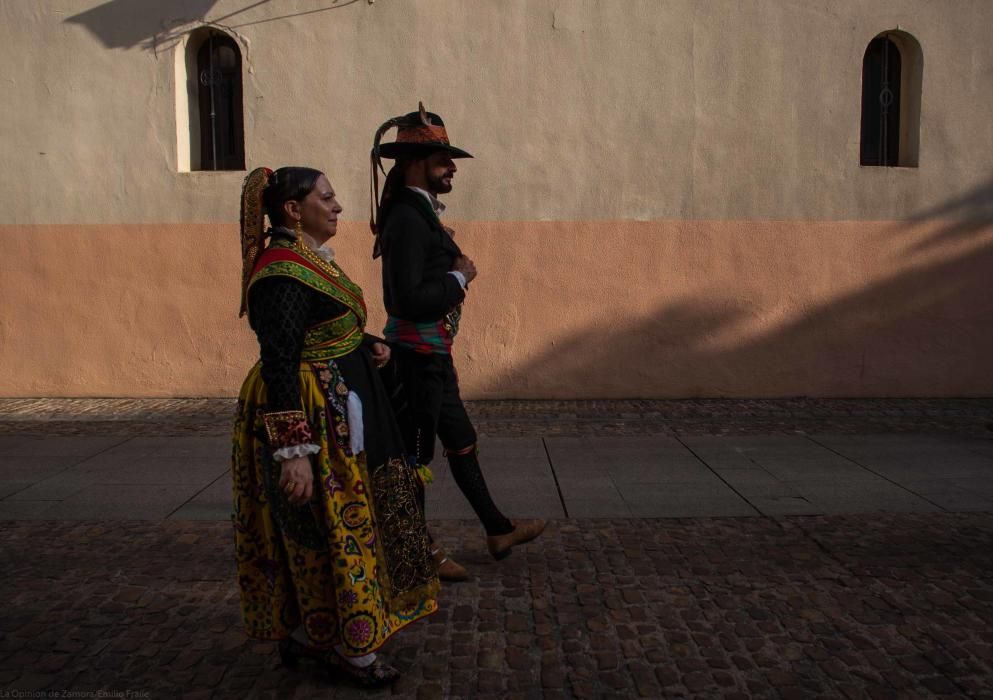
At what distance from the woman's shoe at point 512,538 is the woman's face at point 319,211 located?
180 centimetres

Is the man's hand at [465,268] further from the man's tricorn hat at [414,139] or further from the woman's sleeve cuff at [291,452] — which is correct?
the woman's sleeve cuff at [291,452]

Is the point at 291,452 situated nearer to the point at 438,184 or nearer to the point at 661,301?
the point at 438,184

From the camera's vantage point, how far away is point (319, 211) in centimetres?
283

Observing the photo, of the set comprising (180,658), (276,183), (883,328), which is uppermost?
(276,183)

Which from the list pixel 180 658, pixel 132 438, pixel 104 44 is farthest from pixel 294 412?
pixel 104 44

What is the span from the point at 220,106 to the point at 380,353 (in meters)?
6.45

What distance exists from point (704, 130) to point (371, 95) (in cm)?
324

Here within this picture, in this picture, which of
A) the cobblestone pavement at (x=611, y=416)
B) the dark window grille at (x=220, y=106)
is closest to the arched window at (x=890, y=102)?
the cobblestone pavement at (x=611, y=416)

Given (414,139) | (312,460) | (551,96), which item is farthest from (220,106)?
(312,460)

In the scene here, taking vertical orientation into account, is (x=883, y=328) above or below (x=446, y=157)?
below

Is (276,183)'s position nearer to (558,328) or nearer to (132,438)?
(132,438)

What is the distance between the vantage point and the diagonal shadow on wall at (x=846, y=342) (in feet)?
27.4

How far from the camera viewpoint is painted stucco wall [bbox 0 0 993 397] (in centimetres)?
815

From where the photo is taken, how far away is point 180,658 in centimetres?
315
